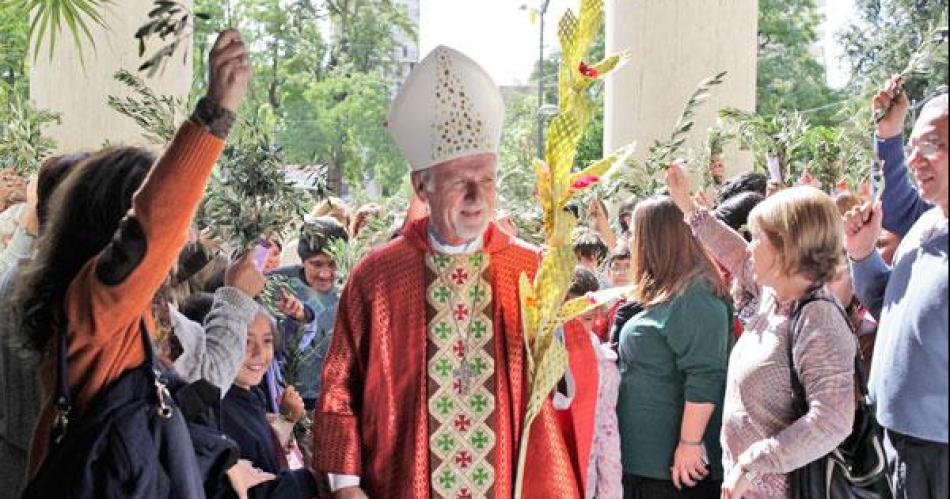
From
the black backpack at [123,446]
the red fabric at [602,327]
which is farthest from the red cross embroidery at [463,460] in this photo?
the red fabric at [602,327]

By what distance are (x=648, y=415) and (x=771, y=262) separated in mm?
1055

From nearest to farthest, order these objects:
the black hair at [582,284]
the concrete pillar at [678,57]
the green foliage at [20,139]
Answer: the black hair at [582,284]
the green foliage at [20,139]
the concrete pillar at [678,57]

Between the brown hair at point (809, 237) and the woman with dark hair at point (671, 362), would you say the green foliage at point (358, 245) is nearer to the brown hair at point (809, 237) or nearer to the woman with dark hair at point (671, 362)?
the woman with dark hair at point (671, 362)

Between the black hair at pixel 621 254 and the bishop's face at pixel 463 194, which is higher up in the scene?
the bishop's face at pixel 463 194

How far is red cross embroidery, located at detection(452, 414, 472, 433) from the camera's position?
3.66 meters

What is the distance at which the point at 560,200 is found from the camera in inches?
140

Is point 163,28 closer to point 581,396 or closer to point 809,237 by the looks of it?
point 581,396

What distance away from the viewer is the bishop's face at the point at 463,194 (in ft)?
A: 11.9

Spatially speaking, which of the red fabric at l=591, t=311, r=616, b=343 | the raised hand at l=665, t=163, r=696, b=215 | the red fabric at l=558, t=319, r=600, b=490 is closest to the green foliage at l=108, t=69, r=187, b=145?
the red fabric at l=558, t=319, r=600, b=490

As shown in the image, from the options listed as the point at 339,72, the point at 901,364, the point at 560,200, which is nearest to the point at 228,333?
the point at 560,200

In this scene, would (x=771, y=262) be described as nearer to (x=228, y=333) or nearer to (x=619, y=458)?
(x=619, y=458)

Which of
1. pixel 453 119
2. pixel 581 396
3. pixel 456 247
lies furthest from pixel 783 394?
pixel 453 119

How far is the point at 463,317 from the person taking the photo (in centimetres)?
375

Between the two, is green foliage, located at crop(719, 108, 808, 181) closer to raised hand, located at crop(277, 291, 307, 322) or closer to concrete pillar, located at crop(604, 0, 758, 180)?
raised hand, located at crop(277, 291, 307, 322)
